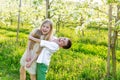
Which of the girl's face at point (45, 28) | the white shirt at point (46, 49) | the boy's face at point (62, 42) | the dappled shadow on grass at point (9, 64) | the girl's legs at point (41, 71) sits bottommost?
the dappled shadow on grass at point (9, 64)

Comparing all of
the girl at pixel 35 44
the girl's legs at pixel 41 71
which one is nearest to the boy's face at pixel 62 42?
the girl at pixel 35 44

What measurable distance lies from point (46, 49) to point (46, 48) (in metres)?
0.02

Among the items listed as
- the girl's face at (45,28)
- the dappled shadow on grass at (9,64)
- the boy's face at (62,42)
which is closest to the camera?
the boy's face at (62,42)

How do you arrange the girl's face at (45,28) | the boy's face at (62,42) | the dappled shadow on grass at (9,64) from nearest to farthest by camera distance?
the boy's face at (62,42)
the girl's face at (45,28)
the dappled shadow on grass at (9,64)

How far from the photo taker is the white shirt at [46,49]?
512cm

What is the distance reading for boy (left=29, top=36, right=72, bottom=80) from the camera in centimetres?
509

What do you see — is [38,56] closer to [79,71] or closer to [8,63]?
[79,71]

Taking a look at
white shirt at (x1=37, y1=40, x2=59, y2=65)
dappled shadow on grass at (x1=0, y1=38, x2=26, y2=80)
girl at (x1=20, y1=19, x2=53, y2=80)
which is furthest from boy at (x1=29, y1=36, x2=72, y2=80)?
dappled shadow on grass at (x1=0, y1=38, x2=26, y2=80)

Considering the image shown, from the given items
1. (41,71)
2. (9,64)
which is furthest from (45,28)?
(9,64)

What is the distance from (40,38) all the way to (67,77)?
2.25 m

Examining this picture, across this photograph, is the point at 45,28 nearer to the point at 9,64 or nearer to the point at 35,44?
the point at 35,44

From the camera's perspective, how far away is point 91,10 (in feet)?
23.6

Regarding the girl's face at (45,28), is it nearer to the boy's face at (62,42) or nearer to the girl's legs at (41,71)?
the boy's face at (62,42)

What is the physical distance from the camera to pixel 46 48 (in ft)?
17.0
